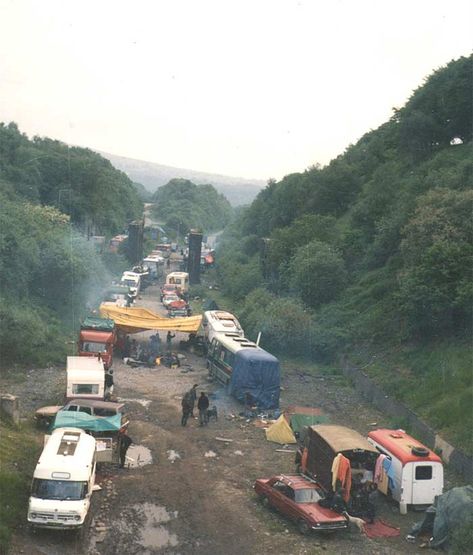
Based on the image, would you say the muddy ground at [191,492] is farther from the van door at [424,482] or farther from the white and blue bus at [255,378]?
the white and blue bus at [255,378]

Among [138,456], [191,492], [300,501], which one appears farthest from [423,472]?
[138,456]

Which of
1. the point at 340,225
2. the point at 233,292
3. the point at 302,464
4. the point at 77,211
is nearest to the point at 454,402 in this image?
the point at 302,464

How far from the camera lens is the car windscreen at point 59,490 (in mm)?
14875

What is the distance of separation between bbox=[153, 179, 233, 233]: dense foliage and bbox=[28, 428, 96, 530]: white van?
112935mm

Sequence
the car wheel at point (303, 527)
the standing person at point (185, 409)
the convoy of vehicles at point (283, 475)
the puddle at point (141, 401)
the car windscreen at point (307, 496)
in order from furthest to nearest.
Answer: the puddle at point (141, 401), the standing person at point (185, 409), the car windscreen at point (307, 496), the car wheel at point (303, 527), the convoy of vehicles at point (283, 475)

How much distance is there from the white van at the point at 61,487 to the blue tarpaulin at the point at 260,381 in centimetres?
1070

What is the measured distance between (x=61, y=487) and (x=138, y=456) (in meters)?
5.65

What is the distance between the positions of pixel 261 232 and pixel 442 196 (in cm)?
4291

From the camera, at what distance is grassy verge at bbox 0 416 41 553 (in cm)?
1469

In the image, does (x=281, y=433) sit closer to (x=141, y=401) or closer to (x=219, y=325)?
(x=141, y=401)

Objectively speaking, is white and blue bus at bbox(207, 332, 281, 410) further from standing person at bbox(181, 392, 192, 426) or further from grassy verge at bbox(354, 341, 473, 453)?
grassy verge at bbox(354, 341, 473, 453)

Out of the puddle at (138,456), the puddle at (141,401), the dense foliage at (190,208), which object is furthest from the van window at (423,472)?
the dense foliage at (190,208)

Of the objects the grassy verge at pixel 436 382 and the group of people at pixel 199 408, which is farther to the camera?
the group of people at pixel 199 408

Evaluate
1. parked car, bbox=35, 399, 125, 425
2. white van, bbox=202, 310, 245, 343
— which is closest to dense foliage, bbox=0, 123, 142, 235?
white van, bbox=202, 310, 245, 343
